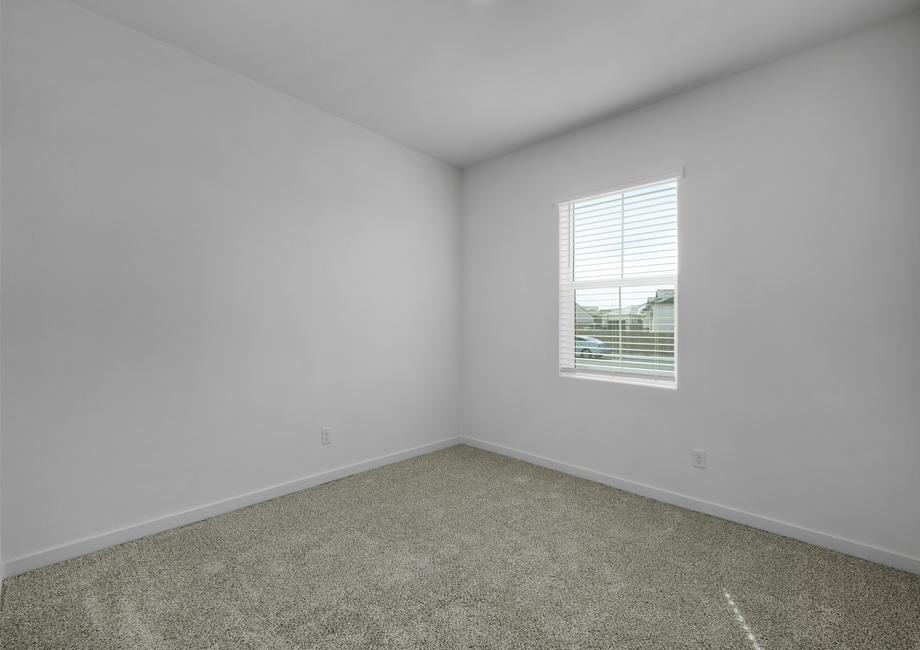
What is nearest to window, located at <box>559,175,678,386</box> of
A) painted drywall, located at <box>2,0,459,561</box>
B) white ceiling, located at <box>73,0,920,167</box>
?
white ceiling, located at <box>73,0,920,167</box>

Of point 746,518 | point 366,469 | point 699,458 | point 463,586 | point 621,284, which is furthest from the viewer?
point 366,469

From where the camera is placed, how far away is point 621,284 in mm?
3189

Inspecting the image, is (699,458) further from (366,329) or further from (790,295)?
(366,329)

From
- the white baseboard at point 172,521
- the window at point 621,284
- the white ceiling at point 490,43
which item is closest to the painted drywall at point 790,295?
the window at point 621,284

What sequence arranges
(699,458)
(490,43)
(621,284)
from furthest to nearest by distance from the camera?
(621,284)
(699,458)
(490,43)

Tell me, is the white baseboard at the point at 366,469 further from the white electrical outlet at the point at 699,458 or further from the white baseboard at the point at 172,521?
the white electrical outlet at the point at 699,458

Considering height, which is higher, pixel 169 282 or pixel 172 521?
pixel 169 282

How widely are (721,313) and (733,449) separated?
31.5 inches

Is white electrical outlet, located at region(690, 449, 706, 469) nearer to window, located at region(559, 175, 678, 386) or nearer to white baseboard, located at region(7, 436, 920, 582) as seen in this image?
white baseboard, located at region(7, 436, 920, 582)

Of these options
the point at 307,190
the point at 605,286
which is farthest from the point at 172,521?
the point at 605,286

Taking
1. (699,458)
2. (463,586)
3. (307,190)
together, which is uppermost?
(307,190)

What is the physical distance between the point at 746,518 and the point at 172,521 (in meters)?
3.21

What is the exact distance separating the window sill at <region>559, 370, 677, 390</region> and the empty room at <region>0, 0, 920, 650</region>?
18 mm

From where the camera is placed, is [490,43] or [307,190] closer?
[490,43]
